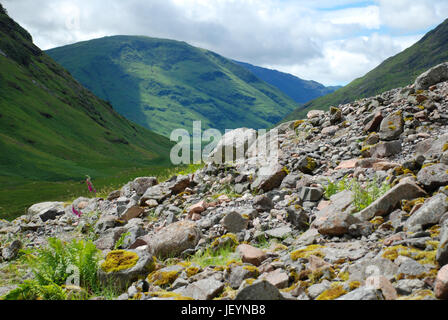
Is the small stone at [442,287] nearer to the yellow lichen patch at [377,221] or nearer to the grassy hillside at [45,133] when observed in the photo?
the yellow lichen patch at [377,221]

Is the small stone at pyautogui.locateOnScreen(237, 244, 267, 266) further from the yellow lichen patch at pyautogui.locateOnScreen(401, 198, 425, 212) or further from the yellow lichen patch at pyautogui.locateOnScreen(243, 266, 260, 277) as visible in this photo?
the yellow lichen patch at pyautogui.locateOnScreen(401, 198, 425, 212)

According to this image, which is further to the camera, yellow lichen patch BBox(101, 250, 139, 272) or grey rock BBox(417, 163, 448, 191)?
grey rock BBox(417, 163, 448, 191)

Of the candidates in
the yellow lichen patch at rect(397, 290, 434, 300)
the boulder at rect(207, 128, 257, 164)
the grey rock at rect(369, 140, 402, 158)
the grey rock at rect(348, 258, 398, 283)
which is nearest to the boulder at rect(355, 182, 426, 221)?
the grey rock at rect(348, 258, 398, 283)

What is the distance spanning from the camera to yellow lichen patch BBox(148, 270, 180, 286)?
668 cm

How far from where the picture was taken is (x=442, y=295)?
165 inches

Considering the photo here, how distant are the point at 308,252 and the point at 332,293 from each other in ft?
5.47

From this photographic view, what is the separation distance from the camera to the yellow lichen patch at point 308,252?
6.38 meters

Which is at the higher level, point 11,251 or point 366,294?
point 366,294

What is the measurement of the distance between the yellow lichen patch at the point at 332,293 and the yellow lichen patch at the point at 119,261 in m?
4.23

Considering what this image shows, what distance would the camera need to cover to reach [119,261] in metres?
7.39

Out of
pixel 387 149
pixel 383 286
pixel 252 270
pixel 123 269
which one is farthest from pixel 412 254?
pixel 387 149

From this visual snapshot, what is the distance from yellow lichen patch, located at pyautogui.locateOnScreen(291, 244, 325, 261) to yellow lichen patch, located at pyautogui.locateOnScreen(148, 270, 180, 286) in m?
2.43

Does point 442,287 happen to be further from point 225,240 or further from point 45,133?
point 45,133
